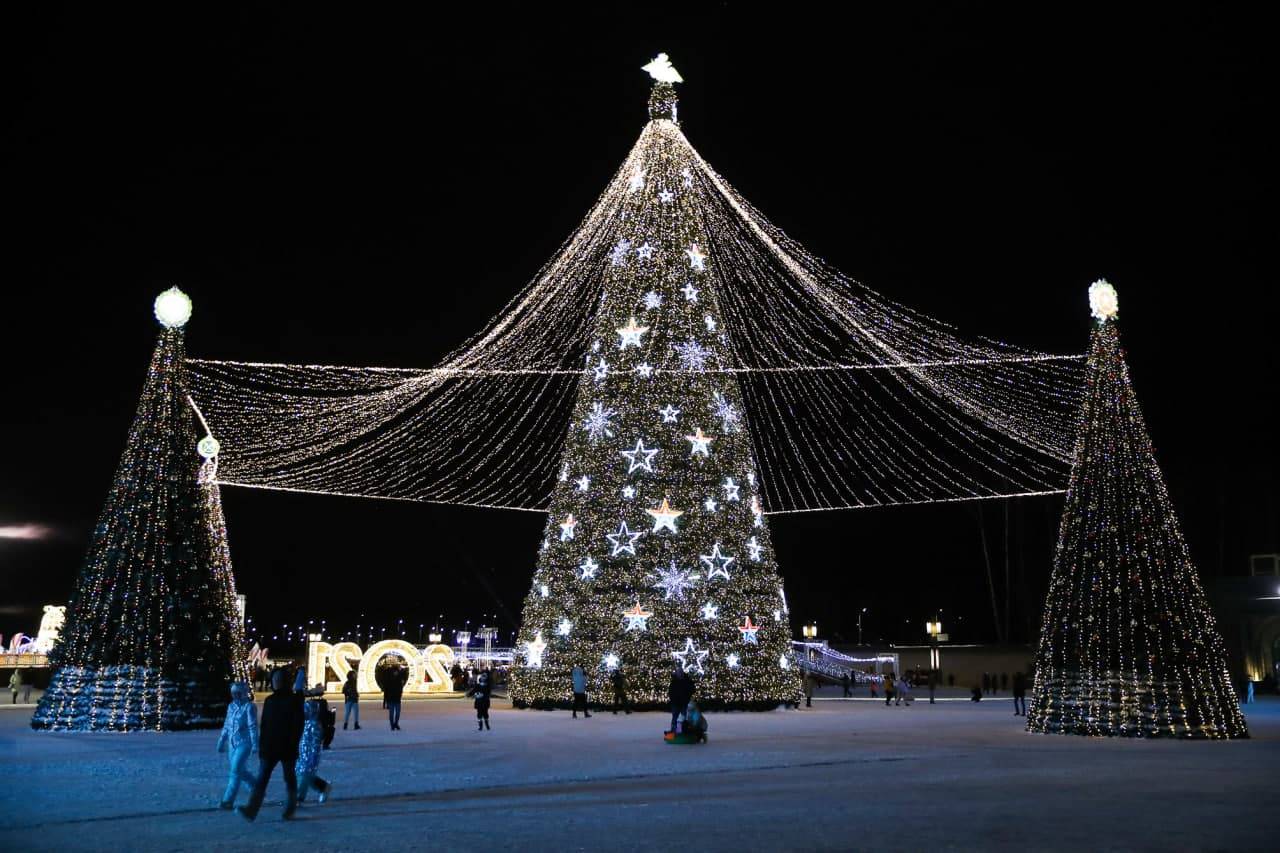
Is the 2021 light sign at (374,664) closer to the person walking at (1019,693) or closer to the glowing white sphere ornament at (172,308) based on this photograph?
the glowing white sphere ornament at (172,308)

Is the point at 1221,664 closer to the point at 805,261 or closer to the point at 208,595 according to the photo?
the point at 805,261

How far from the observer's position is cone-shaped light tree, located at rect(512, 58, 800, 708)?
73.2 feet

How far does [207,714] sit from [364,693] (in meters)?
15.6

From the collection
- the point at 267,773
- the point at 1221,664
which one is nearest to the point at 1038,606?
the point at 1221,664

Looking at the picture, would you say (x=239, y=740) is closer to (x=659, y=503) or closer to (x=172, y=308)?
(x=172, y=308)

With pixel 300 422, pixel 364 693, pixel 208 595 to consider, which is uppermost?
pixel 300 422

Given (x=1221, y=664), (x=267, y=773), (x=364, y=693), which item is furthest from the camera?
(x=364, y=693)

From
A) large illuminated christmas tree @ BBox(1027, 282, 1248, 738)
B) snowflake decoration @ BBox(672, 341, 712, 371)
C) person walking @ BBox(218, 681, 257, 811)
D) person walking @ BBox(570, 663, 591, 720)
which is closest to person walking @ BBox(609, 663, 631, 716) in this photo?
person walking @ BBox(570, 663, 591, 720)

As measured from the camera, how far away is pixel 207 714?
1962 cm

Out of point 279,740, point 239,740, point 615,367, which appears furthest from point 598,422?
point 279,740

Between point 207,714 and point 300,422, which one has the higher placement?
point 300,422

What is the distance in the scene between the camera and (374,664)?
113 ft

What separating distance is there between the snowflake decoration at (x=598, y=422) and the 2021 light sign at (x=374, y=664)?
13.6 m

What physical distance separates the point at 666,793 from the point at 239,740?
385 cm
